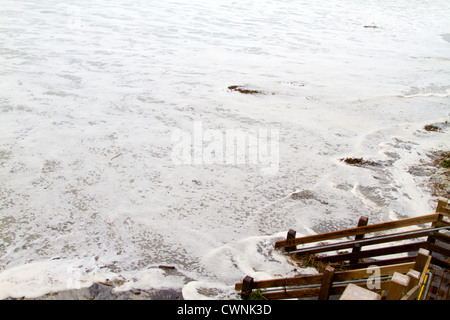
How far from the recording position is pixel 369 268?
2.64 m

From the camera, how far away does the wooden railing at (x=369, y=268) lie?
2.25 metres

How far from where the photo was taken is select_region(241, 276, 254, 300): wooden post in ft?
10.3

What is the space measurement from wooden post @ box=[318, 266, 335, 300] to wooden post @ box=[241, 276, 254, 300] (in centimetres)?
67

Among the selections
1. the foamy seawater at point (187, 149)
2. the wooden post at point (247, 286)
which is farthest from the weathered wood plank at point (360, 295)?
the foamy seawater at point (187, 149)

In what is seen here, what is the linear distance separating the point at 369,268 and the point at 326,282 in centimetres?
Answer: 35

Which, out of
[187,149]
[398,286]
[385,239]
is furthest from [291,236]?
[187,149]

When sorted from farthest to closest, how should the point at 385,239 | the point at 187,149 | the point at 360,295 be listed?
the point at 187,149, the point at 385,239, the point at 360,295

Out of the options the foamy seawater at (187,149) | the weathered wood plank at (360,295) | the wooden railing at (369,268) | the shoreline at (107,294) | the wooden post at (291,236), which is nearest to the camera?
the weathered wood plank at (360,295)

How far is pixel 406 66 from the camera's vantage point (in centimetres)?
1255

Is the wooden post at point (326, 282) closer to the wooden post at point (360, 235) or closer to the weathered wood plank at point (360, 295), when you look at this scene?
the weathered wood plank at point (360, 295)

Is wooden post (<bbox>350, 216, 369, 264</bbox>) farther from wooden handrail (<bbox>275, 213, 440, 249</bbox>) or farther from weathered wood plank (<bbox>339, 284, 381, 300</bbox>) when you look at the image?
weathered wood plank (<bbox>339, 284, 381, 300</bbox>)

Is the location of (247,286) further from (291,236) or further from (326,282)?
(291,236)
